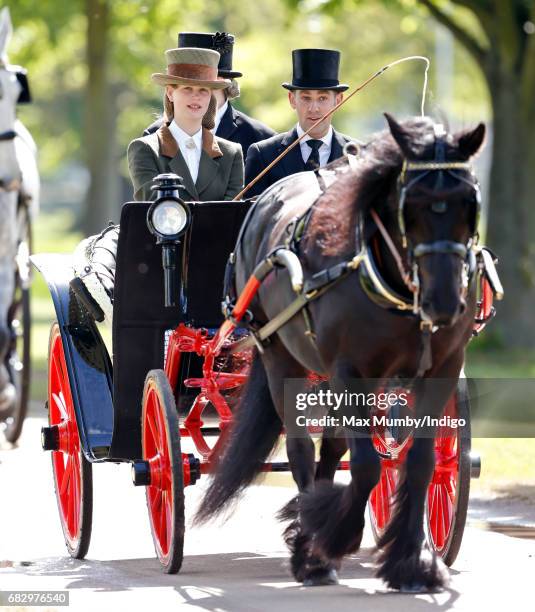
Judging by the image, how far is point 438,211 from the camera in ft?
18.6

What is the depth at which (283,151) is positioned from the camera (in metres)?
7.98

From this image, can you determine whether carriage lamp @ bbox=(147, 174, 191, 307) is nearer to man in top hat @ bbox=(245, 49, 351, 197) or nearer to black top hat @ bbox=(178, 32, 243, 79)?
man in top hat @ bbox=(245, 49, 351, 197)

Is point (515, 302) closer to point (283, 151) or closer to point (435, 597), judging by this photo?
point (283, 151)

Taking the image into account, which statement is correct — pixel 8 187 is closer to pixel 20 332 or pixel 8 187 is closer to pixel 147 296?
pixel 20 332

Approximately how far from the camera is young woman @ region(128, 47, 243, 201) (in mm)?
7797

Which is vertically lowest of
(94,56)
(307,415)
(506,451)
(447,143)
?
(506,451)

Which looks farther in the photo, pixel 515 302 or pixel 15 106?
pixel 515 302

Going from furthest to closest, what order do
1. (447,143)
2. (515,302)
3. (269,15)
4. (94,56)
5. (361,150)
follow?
(269,15) → (94,56) → (515,302) → (361,150) → (447,143)

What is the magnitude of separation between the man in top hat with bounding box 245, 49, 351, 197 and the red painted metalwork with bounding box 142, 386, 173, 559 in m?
1.51

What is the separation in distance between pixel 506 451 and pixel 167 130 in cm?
460

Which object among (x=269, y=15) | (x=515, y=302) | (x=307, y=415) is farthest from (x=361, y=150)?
(x=269, y=15)

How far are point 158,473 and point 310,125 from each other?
201cm

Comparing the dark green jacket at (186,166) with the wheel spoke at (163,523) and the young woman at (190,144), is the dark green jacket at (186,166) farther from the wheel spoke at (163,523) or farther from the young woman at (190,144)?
the wheel spoke at (163,523)

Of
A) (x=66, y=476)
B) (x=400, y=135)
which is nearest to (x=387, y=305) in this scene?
(x=400, y=135)
